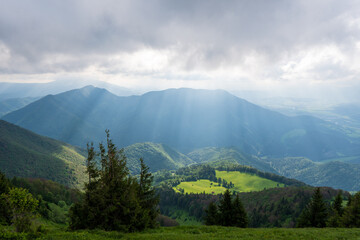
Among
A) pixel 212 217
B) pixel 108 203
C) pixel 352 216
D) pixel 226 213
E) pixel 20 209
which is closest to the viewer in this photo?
pixel 20 209

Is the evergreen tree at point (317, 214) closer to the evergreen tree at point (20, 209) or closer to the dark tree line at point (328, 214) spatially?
the dark tree line at point (328, 214)

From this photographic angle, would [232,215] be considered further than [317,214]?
No

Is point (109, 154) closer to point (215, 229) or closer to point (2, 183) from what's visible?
point (215, 229)

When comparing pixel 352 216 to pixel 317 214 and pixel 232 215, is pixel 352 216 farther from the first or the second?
pixel 232 215

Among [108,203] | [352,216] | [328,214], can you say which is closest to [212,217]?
[328,214]

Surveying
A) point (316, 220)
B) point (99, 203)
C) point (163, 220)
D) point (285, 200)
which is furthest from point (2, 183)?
point (285, 200)

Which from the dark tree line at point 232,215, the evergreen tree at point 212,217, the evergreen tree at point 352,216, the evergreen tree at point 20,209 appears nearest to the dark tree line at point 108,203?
the evergreen tree at point 20,209

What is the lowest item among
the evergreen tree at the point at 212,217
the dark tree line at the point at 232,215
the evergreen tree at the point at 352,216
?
the evergreen tree at the point at 212,217

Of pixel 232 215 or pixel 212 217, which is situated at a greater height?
pixel 232 215

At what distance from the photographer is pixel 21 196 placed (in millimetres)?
21203

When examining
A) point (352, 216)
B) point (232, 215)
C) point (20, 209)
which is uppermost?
point (20, 209)

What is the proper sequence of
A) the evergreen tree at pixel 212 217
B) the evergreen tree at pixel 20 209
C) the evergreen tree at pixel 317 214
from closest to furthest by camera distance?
the evergreen tree at pixel 20 209
the evergreen tree at pixel 317 214
the evergreen tree at pixel 212 217

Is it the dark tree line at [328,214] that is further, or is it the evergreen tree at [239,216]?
the evergreen tree at [239,216]

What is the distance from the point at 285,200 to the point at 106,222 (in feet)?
457
